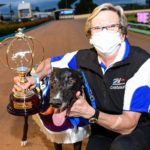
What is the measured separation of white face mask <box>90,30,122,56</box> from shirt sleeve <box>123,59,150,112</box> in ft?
0.73

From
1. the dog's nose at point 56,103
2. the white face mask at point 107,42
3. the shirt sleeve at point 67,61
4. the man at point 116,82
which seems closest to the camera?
the dog's nose at point 56,103

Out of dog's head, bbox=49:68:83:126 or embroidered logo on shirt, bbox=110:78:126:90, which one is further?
embroidered logo on shirt, bbox=110:78:126:90

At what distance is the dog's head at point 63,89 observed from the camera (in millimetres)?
2096

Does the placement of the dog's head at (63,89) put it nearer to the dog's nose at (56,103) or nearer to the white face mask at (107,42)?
the dog's nose at (56,103)

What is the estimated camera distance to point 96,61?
2553 mm

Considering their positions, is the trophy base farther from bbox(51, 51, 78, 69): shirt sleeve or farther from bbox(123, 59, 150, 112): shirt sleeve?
bbox(123, 59, 150, 112): shirt sleeve

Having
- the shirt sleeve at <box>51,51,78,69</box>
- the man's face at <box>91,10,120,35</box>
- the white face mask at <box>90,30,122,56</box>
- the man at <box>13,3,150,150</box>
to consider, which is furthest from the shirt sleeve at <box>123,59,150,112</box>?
the shirt sleeve at <box>51,51,78,69</box>

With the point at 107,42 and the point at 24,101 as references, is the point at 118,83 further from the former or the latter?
the point at 24,101

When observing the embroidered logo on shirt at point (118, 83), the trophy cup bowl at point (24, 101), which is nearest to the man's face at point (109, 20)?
the embroidered logo on shirt at point (118, 83)

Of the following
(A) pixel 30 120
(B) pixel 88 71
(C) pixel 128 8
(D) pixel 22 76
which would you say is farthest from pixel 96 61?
(C) pixel 128 8

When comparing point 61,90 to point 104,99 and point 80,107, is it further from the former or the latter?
point 104,99

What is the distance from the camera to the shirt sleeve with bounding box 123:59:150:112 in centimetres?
230

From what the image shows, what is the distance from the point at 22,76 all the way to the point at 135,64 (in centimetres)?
67

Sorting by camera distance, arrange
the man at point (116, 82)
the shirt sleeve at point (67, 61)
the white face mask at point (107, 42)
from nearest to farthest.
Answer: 1. the man at point (116, 82)
2. the white face mask at point (107, 42)
3. the shirt sleeve at point (67, 61)
